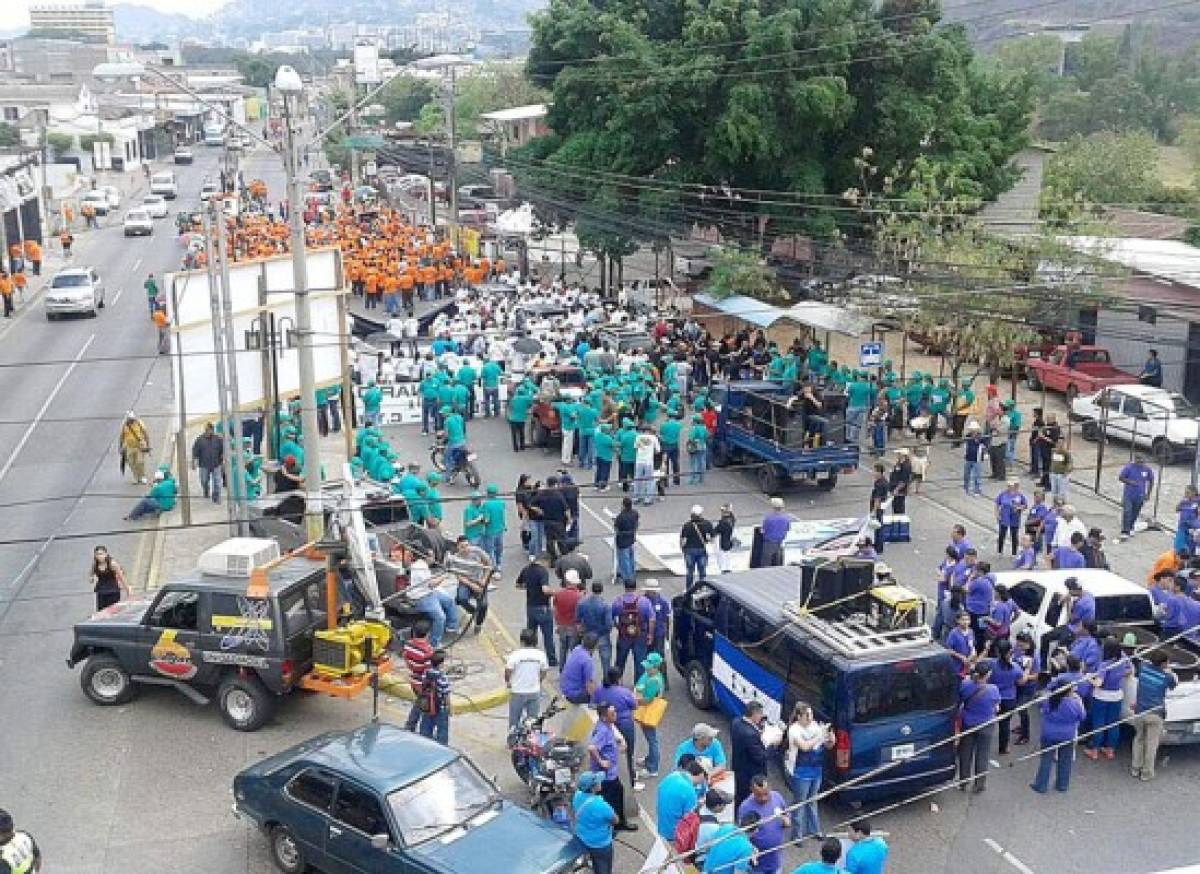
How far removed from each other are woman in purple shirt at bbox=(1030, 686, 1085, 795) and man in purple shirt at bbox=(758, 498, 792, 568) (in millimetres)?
5180

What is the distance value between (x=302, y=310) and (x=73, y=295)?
2585 centimetres

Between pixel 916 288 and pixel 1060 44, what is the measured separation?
5010 inches

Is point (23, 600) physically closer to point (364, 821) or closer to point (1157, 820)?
point (364, 821)

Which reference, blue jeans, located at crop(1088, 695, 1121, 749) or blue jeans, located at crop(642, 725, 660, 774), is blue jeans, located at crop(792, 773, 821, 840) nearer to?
blue jeans, located at crop(642, 725, 660, 774)

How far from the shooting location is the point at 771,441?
22.4m

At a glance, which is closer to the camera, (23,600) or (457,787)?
(457,787)

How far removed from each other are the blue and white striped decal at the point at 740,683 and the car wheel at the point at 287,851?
4385mm

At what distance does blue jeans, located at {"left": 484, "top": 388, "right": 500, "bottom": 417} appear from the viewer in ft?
90.6

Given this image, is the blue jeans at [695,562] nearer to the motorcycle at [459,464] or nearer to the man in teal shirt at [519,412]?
the motorcycle at [459,464]

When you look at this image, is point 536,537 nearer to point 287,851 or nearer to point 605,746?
point 605,746

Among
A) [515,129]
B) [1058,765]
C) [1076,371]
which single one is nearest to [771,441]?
[1058,765]

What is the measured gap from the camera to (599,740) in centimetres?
1105

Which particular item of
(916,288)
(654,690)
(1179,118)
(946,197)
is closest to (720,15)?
(946,197)

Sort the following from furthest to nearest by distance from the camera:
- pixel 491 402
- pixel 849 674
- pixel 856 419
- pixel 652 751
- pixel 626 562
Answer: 1. pixel 491 402
2. pixel 856 419
3. pixel 626 562
4. pixel 652 751
5. pixel 849 674
